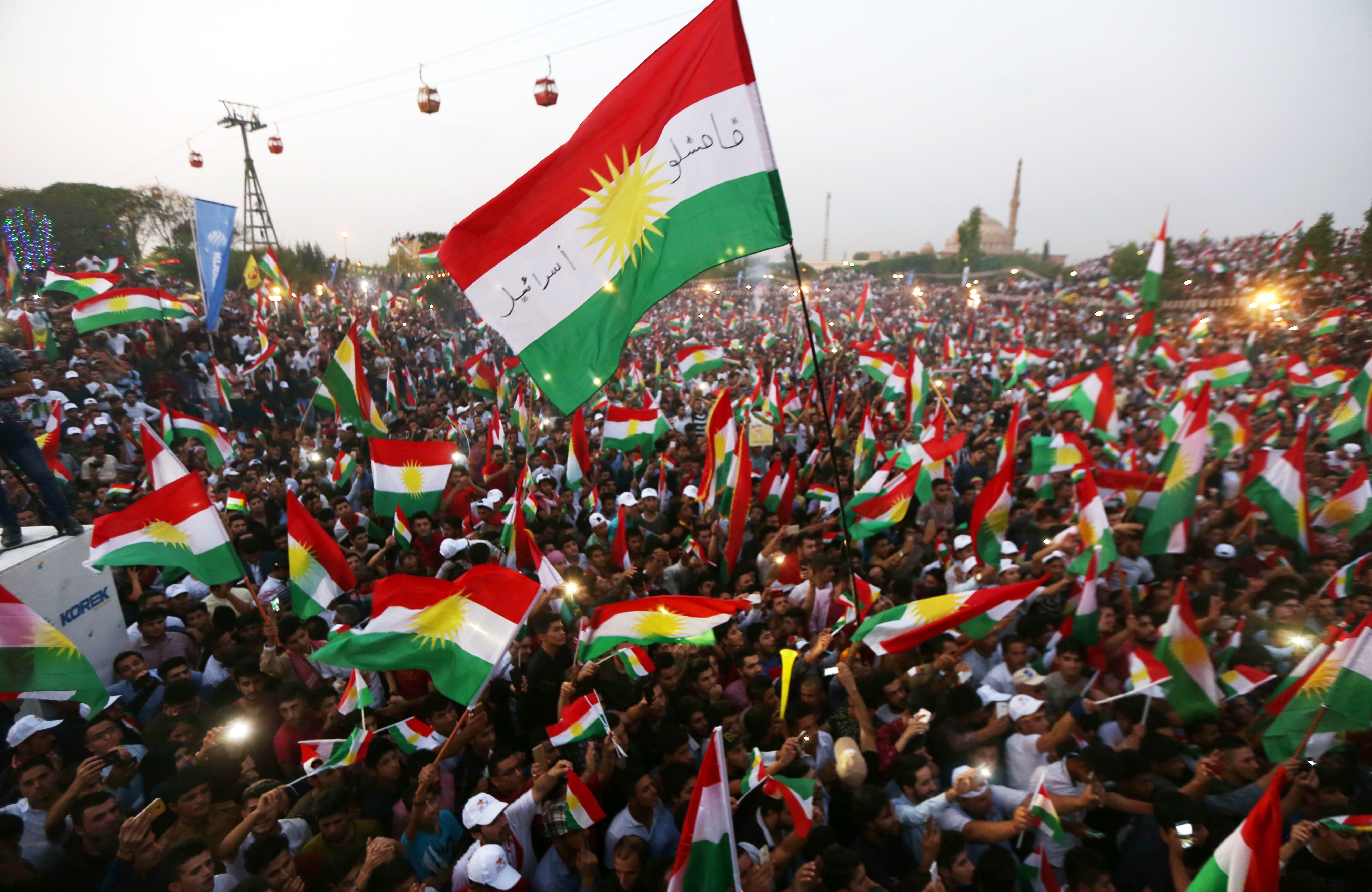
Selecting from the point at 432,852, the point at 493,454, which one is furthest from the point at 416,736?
the point at 493,454

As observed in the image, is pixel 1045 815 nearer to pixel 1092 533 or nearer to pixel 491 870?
pixel 491 870

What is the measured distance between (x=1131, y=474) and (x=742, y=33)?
5825 mm

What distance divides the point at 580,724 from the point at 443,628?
978 mm

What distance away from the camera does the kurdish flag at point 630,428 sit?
31.4ft

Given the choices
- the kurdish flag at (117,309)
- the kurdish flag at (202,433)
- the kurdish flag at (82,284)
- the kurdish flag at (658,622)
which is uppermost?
the kurdish flag at (82,284)

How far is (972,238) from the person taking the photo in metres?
80.8

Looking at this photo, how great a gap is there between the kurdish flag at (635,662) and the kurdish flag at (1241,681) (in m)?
3.80

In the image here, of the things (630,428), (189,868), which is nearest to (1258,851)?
(189,868)

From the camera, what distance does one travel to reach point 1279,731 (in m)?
3.73

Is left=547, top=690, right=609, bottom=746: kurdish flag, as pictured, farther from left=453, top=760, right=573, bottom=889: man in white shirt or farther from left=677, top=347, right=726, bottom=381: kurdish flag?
left=677, top=347, right=726, bottom=381: kurdish flag

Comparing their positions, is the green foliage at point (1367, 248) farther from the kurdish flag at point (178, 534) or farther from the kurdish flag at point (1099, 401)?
the kurdish flag at point (178, 534)

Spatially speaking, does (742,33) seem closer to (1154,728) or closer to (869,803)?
(869,803)

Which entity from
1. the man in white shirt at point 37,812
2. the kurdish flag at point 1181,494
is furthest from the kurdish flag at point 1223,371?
the man in white shirt at point 37,812

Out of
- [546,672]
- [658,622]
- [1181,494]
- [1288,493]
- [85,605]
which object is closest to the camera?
[658,622]
